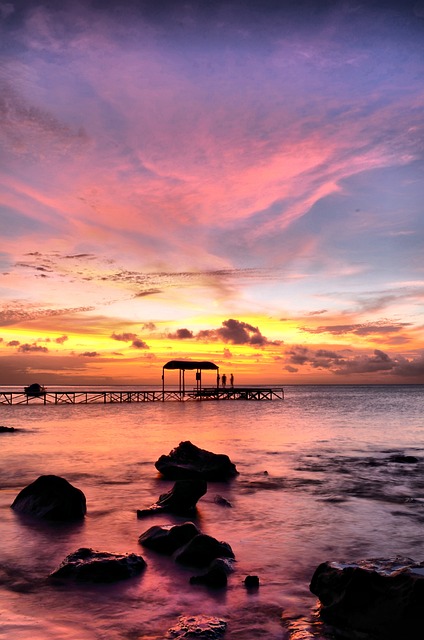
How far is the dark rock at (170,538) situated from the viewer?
375 inches

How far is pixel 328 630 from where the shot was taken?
21.5 feet

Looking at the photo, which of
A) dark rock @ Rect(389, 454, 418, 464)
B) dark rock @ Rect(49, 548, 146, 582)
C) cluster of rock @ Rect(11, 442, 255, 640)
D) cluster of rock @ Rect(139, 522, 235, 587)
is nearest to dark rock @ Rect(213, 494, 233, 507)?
cluster of rock @ Rect(11, 442, 255, 640)

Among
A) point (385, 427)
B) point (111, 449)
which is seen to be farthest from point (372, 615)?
point (385, 427)

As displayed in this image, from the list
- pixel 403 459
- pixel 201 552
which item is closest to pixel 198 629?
pixel 201 552

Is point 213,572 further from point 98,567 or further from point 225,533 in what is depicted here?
point 225,533

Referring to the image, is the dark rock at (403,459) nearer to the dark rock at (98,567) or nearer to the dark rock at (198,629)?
the dark rock at (98,567)

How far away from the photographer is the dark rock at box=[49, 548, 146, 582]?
8086 millimetres

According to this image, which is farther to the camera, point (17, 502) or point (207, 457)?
point (207, 457)

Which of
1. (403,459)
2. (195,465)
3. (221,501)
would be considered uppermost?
(195,465)

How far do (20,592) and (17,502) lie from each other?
551cm

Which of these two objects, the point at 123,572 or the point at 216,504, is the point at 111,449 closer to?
the point at 216,504

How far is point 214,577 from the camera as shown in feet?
26.2

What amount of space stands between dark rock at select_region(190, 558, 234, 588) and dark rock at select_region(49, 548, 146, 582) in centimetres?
104

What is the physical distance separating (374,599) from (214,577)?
100 inches
